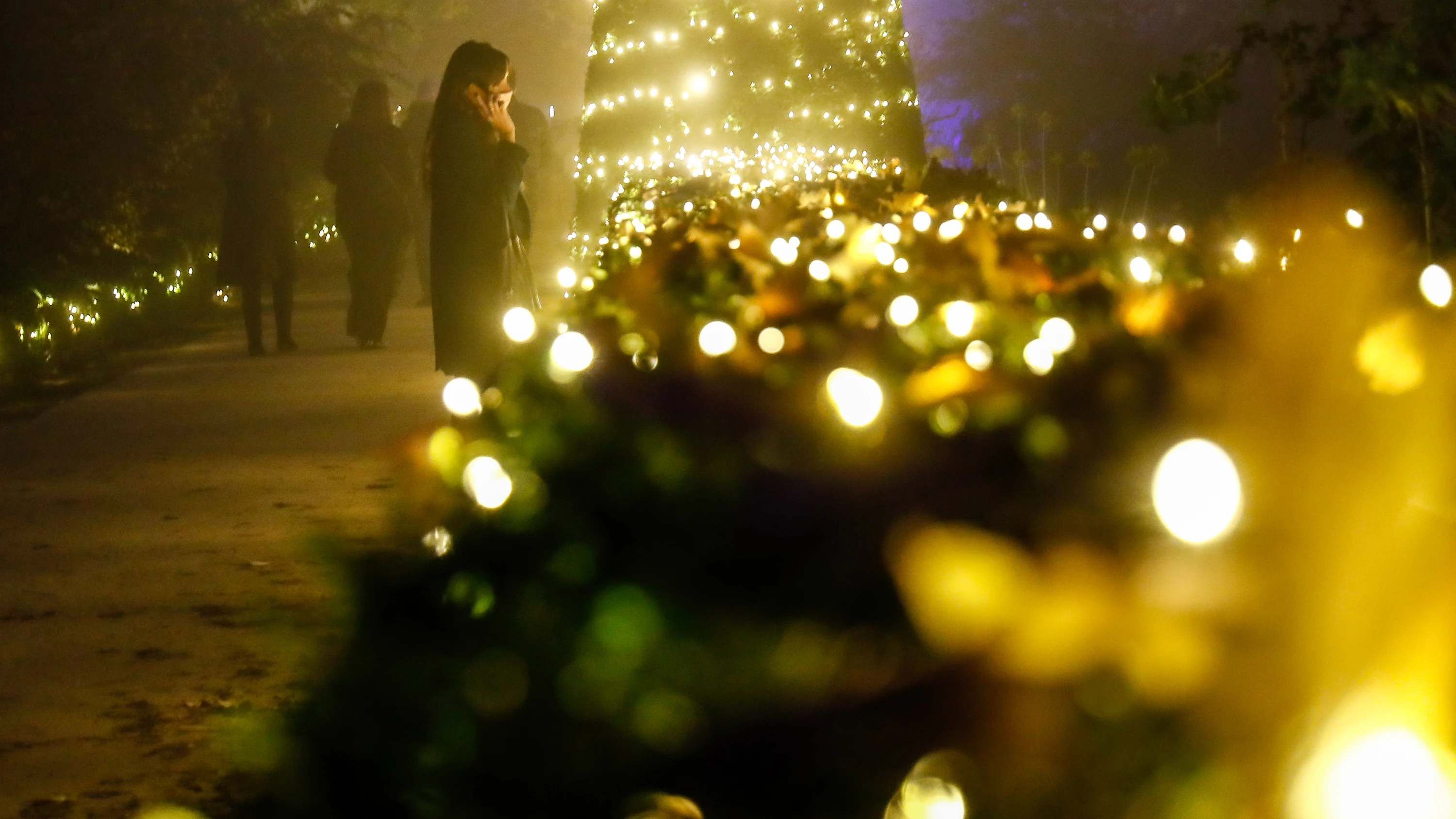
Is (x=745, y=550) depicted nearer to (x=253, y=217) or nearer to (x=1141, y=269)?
(x=1141, y=269)

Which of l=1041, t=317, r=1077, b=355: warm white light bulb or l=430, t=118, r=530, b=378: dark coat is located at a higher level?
l=430, t=118, r=530, b=378: dark coat

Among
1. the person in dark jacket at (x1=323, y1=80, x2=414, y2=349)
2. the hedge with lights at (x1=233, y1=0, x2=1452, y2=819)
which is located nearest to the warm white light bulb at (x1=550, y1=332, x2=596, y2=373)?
the hedge with lights at (x1=233, y1=0, x2=1452, y2=819)

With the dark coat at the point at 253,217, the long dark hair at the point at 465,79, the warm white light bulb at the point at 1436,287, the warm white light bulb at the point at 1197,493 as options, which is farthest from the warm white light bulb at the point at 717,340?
the dark coat at the point at 253,217

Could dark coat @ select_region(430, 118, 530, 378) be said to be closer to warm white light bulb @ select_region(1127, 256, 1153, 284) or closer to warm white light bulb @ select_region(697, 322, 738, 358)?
warm white light bulb @ select_region(1127, 256, 1153, 284)

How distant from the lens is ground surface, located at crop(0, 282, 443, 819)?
4617mm

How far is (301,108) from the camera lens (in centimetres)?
2848

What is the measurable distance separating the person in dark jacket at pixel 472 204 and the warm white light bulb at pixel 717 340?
21.1 feet

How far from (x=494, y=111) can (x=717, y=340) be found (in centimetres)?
701

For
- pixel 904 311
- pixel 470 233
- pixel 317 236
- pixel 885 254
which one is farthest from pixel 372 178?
pixel 317 236

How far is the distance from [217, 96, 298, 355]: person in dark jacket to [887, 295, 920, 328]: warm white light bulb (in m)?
12.1

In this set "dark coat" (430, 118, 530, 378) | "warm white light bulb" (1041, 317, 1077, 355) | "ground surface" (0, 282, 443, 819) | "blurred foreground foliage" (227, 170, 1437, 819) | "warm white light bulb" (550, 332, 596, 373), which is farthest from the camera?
"dark coat" (430, 118, 530, 378)

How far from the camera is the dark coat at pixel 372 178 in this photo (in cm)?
1520

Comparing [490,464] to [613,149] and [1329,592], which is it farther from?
[613,149]

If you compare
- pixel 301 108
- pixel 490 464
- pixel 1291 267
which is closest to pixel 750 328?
pixel 490 464
